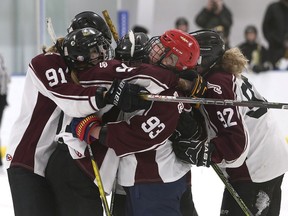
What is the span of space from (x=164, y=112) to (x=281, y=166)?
2.07 ft

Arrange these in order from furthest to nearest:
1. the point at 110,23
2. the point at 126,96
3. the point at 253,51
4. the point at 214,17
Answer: the point at 214,17, the point at 253,51, the point at 110,23, the point at 126,96

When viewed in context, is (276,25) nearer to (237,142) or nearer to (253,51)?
(253,51)

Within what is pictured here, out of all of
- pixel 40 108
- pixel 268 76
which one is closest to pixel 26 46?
pixel 268 76

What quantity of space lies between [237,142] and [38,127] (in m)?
0.73

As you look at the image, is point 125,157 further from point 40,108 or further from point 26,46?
point 26,46

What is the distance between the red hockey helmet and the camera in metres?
2.24

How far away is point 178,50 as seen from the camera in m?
2.24

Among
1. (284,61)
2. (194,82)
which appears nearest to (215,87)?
(194,82)

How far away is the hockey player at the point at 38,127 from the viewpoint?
93.0 inches

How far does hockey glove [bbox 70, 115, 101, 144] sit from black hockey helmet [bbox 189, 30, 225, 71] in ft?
1.48

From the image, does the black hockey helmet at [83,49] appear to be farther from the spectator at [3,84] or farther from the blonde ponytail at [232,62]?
the spectator at [3,84]

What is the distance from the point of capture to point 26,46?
6.83 m

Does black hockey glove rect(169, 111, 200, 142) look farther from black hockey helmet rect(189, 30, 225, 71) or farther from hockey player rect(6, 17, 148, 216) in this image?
hockey player rect(6, 17, 148, 216)

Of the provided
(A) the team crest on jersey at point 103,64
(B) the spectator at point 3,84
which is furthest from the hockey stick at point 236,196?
(B) the spectator at point 3,84
